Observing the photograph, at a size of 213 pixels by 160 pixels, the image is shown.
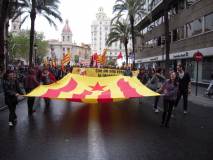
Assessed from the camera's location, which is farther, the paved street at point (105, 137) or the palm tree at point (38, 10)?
the palm tree at point (38, 10)

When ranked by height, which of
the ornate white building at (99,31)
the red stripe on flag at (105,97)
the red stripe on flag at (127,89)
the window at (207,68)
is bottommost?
the red stripe on flag at (105,97)

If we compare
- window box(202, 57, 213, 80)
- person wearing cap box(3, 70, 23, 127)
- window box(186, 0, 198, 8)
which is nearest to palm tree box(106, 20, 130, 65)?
window box(186, 0, 198, 8)

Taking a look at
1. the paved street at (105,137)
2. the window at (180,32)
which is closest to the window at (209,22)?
the window at (180,32)

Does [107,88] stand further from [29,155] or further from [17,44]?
[17,44]

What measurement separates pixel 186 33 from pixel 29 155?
34.9 m

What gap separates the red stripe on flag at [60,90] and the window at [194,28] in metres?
24.4

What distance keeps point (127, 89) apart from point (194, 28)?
26555 mm

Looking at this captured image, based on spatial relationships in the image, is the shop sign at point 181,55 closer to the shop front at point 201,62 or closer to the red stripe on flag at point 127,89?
the shop front at point 201,62

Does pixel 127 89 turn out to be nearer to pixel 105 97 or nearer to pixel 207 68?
pixel 105 97

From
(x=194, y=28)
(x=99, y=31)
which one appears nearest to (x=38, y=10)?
(x=194, y=28)

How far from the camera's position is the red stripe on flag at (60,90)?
1189 centimetres

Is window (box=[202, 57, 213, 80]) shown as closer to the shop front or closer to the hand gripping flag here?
the shop front

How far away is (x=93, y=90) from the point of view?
Result: 508 inches

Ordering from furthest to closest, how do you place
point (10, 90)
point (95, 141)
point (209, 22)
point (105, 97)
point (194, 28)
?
point (194, 28), point (209, 22), point (105, 97), point (10, 90), point (95, 141)
